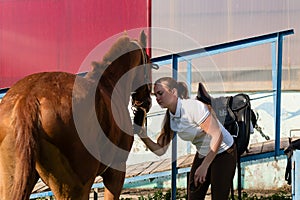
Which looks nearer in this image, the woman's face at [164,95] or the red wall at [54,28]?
the woman's face at [164,95]

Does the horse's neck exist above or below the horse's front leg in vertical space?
above

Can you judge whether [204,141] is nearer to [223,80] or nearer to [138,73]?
[138,73]

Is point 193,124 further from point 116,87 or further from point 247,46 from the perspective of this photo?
point 247,46

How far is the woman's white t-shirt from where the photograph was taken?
15.3 feet

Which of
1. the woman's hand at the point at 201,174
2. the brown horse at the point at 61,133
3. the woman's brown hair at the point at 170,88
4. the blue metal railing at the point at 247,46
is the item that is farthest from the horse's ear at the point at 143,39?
the woman's hand at the point at 201,174

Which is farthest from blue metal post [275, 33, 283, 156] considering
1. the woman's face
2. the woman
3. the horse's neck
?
the woman's face

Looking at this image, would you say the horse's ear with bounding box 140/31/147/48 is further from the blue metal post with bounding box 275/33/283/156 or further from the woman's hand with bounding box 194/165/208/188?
the blue metal post with bounding box 275/33/283/156

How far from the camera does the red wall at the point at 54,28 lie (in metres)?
8.45

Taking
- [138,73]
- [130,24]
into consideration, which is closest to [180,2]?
[130,24]

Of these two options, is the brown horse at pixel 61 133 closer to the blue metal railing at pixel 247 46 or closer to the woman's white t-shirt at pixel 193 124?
the woman's white t-shirt at pixel 193 124

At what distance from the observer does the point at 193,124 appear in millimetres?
4762

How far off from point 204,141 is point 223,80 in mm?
3675

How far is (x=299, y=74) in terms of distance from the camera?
8328 mm

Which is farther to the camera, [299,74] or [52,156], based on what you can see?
[299,74]
